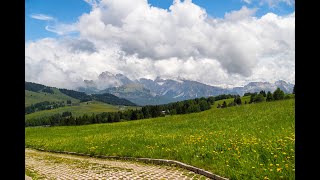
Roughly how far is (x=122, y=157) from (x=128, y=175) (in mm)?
7185

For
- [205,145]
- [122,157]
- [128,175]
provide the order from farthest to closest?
1. [122,157]
2. [205,145]
3. [128,175]

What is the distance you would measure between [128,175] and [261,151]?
241 inches
